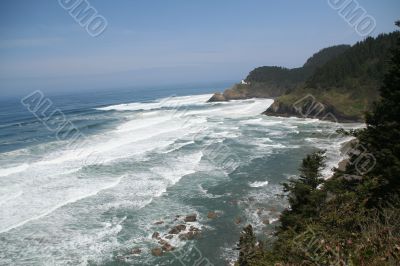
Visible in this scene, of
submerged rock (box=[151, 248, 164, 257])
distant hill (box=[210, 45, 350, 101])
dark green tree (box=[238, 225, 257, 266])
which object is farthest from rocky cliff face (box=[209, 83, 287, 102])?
dark green tree (box=[238, 225, 257, 266])

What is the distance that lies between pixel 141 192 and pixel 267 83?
107645 mm

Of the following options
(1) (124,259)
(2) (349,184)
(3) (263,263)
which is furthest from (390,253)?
(1) (124,259)

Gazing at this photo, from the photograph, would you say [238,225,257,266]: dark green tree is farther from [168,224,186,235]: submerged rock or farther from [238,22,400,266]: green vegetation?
[168,224,186,235]: submerged rock

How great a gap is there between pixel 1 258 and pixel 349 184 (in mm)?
20430

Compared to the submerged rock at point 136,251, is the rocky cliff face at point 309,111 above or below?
above

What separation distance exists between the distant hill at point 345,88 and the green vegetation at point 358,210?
50223 mm

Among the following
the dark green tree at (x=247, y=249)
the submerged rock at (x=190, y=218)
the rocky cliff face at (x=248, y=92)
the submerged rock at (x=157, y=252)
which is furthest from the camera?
the rocky cliff face at (x=248, y=92)

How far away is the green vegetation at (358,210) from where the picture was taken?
739 cm

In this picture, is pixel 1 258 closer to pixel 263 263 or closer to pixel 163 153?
pixel 263 263

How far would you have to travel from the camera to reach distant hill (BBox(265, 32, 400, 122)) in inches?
2616

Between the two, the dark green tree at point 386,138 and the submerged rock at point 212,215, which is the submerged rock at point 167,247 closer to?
the submerged rock at point 212,215

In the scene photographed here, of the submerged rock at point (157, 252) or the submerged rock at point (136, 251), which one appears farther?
the submerged rock at point (136, 251)

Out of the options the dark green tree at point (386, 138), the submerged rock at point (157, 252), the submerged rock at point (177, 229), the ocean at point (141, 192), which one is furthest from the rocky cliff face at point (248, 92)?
the dark green tree at point (386, 138)

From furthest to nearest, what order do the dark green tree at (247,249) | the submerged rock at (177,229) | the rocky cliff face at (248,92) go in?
the rocky cliff face at (248,92), the submerged rock at (177,229), the dark green tree at (247,249)
